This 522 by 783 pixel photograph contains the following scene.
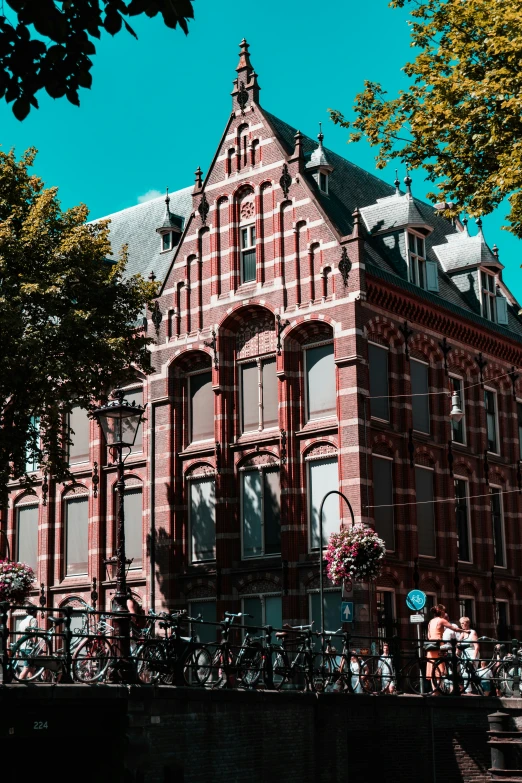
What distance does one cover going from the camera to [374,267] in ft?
116

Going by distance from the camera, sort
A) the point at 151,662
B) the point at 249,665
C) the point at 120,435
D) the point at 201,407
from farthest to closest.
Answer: the point at 201,407 < the point at 249,665 < the point at 120,435 < the point at 151,662

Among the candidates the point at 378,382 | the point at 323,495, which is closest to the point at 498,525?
the point at 378,382

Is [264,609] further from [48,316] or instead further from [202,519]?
[48,316]

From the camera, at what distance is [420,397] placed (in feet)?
120

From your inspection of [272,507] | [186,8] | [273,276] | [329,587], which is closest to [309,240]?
[273,276]

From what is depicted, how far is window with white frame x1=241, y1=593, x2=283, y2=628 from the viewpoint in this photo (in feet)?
111

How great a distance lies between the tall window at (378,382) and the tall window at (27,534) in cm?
1388

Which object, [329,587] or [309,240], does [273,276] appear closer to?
[309,240]

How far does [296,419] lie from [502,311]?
11.7 metres

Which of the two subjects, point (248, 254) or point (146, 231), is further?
point (146, 231)

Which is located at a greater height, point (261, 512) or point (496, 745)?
point (261, 512)

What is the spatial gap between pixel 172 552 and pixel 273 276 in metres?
9.31

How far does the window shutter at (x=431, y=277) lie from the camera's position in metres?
38.7

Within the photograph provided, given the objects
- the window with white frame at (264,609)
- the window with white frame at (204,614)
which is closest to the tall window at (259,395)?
the window with white frame at (264,609)
